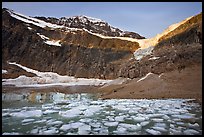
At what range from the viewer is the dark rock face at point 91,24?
47875 mm

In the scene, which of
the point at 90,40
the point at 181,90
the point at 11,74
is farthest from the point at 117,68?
the point at 181,90

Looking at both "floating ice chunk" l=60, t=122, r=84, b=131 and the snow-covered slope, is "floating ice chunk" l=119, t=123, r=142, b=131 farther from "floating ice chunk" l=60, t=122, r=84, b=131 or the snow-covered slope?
the snow-covered slope

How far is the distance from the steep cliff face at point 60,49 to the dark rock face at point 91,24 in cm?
889

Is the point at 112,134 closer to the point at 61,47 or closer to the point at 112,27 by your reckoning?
the point at 61,47

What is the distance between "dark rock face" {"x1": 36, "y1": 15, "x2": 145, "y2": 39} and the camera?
157ft

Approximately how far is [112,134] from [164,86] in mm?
10938

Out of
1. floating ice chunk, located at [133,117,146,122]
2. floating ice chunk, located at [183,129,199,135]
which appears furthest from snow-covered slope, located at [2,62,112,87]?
floating ice chunk, located at [183,129,199,135]

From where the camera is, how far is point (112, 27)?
55.3 meters

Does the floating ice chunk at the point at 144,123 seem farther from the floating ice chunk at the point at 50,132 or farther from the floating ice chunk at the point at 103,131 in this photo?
the floating ice chunk at the point at 50,132

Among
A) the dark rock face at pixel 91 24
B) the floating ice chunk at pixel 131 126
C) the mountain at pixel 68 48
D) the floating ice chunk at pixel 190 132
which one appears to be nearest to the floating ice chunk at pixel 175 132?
the floating ice chunk at pixel 190 132

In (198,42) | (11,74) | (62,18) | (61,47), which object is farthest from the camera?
(62,18)

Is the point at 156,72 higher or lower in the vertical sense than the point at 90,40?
lower

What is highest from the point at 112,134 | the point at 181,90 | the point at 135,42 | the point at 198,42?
the point at 135,42

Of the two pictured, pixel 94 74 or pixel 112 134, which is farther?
pixel 94 74
